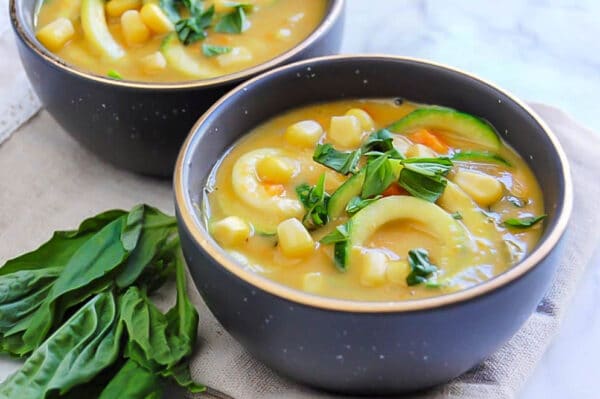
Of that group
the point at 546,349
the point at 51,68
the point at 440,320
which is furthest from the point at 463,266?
the point at 51,68

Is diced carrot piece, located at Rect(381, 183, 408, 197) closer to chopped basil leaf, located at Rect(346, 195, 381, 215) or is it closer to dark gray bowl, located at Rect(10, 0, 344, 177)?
chopped basil leaf, located at Rect(346, 195, 381, 215)

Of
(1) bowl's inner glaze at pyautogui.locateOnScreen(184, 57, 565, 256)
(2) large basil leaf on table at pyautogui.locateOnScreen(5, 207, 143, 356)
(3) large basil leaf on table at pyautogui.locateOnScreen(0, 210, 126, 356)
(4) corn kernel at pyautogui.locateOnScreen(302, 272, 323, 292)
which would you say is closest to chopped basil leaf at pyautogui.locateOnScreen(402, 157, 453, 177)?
(1) bowl's inner glaze at pyautogui.locateOnScreen(184, 57, 565, 256)

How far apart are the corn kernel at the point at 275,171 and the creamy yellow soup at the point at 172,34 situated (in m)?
0.48

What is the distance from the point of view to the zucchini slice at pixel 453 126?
7.46 feet

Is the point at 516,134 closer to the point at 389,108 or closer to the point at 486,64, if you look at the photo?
the point at 389,108

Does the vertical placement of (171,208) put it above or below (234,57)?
below

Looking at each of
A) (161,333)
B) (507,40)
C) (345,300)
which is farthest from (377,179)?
(507,40)

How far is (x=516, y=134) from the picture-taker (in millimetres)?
2240

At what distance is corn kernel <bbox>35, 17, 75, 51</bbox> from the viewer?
2.68 m

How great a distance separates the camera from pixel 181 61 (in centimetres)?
263

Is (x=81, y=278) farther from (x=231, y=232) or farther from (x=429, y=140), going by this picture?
(x=429, y=140)

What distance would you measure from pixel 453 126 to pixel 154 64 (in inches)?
32.8

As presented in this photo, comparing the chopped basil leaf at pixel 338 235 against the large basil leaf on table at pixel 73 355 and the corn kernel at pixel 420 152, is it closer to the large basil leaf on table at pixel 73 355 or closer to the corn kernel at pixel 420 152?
the corn kernel at pixel 420 152

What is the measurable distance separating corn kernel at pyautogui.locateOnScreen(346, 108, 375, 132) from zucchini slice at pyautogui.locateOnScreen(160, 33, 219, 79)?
0.45 m
